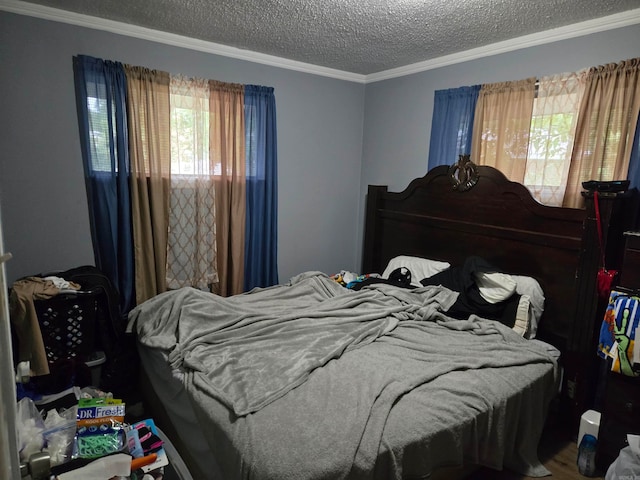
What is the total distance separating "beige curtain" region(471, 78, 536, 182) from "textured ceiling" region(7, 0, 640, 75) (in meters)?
0.34

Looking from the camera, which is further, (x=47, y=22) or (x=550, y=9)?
(x=47, y=22)

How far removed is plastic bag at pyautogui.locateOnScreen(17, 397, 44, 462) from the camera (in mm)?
1090

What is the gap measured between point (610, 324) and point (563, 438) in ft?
2.68

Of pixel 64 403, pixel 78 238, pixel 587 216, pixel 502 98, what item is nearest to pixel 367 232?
pixel 502 98

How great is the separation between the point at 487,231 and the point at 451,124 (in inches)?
36.0

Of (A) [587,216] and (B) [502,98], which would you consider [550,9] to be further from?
(A) [587,216]

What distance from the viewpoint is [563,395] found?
225 cm

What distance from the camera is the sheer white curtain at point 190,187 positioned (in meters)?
2.93

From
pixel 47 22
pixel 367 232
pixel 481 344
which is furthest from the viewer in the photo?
pixel 367 232

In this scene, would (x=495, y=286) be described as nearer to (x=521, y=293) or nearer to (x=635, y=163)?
(x=521, y=293)

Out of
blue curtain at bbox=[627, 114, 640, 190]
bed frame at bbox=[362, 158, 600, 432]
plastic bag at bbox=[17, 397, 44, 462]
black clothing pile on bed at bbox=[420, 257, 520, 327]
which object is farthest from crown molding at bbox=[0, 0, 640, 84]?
plastic bag at bbox=[17, 397, 44, 462]

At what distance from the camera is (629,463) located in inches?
62.2

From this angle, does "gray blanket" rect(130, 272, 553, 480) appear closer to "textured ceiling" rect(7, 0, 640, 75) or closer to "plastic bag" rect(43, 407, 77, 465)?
"plastic bag" rect(43, 407, 77, 465)

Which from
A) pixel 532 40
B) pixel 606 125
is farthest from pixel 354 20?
pixel 606 125
